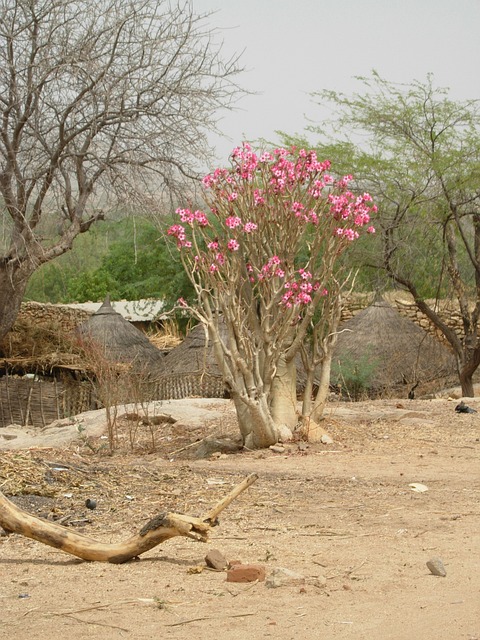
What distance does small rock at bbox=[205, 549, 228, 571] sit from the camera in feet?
15.7

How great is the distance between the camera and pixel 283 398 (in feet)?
34.0

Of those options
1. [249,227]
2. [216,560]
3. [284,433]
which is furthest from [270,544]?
[249,227]

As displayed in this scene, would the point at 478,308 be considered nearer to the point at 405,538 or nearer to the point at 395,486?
the point at 395,486

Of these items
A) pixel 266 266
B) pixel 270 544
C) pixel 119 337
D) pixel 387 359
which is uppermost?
pixel 266 266

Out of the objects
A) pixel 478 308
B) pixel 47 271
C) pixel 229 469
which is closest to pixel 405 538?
pixel 229 469

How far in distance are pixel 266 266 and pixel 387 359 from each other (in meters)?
12.1

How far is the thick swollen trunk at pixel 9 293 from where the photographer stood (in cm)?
1362

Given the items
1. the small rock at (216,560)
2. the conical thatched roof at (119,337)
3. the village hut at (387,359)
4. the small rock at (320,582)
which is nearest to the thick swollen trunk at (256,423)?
the small rock at (216,560)

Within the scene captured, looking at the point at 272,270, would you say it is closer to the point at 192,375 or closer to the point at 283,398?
the point at 283,398

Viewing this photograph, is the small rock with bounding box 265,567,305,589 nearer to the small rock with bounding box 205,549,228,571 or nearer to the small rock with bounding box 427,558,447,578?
the small rock with bounding box 205,549,228,571

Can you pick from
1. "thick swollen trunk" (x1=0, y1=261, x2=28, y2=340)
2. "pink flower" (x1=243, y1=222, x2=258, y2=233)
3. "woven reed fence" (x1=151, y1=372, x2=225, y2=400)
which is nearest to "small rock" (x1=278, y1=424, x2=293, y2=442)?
"pink flower" (x1=243, y1=222, x2=258, y2=233)

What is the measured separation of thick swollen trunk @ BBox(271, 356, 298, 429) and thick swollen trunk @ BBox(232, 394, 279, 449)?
307mm

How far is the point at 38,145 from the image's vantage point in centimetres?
1455

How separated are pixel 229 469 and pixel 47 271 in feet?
117
